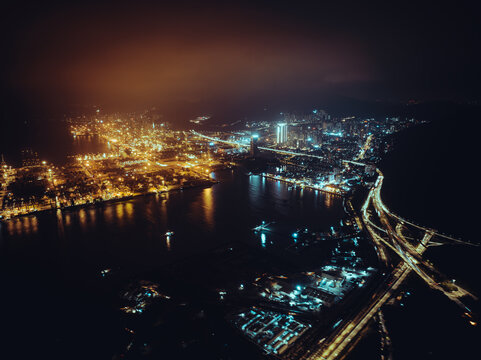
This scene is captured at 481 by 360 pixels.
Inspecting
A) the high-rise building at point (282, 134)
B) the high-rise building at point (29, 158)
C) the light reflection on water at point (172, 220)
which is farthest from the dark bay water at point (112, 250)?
the high-rise building at point (282, 134)

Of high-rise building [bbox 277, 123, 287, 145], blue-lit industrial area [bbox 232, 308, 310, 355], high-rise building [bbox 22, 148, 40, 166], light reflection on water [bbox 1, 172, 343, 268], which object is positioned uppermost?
high-rise building [bbox 277, 123, 287, 145]

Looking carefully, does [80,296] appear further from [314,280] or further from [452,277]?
[452,277]

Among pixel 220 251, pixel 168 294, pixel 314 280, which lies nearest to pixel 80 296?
pixel 168 294

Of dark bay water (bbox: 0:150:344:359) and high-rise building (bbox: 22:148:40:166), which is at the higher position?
high-rise building (bbox: 22:148:40:166)

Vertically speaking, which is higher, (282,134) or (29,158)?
(282,134)

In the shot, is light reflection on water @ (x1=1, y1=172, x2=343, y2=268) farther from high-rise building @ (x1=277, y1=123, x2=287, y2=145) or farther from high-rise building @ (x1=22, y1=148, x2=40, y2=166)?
high-rise building @ (x1=277, y1=123, x2=287, y2=145)

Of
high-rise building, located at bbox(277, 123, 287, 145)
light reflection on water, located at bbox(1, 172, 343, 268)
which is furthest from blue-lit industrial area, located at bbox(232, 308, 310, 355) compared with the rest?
high-rise building, located at bbox(277, 123, 287, 145)

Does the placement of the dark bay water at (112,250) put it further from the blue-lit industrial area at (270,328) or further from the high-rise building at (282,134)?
the high-rise building at (282,134)

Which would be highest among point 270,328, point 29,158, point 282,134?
point 282,134

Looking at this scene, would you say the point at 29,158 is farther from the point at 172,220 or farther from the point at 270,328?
the point at 270,328

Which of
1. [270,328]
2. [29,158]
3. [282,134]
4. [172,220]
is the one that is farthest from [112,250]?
[282,134]

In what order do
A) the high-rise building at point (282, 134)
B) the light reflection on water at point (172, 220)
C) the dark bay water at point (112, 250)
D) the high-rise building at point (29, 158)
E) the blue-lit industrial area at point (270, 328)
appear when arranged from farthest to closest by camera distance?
the high-rise building at point (282, 134), the high-rise building at point (29, 158), the light reflection on water at point (172, 220), the dark bay water at point (112, 250), the blue-lit industrial area at point (270, 328)
